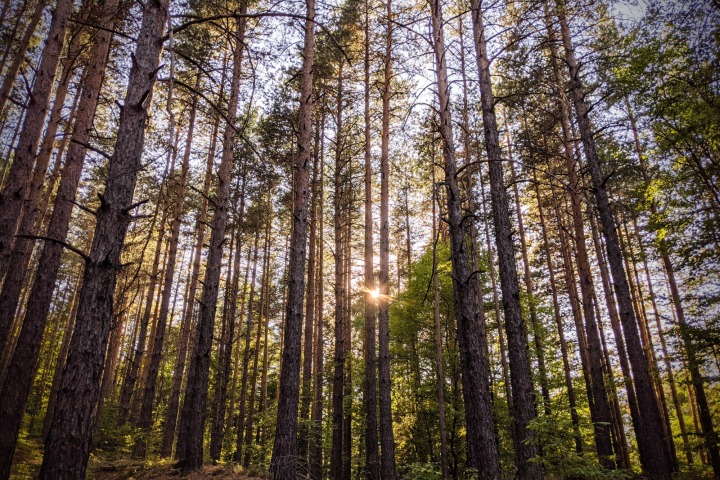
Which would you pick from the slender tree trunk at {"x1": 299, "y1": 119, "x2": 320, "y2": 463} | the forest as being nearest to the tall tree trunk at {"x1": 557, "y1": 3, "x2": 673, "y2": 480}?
the forest

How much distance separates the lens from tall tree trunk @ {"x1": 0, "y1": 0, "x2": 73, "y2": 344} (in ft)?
23.6

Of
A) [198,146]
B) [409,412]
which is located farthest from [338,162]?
[409,412]

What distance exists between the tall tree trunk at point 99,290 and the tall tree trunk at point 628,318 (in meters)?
9.23

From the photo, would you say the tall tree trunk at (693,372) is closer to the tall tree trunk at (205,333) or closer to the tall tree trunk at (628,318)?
the tall tree trunk at (628,318)

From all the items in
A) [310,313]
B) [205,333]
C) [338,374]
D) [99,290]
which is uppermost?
[310,313]

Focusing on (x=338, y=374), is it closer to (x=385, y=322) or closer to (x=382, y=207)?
(x=385, y=322)

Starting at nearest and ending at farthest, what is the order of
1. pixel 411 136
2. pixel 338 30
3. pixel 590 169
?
pixel 590 169
pixel 338 30
pixel 411 136

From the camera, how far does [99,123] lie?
1636cm

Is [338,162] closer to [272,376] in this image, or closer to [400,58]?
[400,58]

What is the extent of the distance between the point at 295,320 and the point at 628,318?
8.97m

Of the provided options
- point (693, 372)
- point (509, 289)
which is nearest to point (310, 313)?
point (509, 289)

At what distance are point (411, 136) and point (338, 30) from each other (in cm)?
452

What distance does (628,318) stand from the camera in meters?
9.76

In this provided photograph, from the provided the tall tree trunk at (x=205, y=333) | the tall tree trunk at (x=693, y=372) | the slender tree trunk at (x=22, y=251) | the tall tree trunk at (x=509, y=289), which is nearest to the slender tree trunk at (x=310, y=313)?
the tall tree trunk at (x=205, y=333)
